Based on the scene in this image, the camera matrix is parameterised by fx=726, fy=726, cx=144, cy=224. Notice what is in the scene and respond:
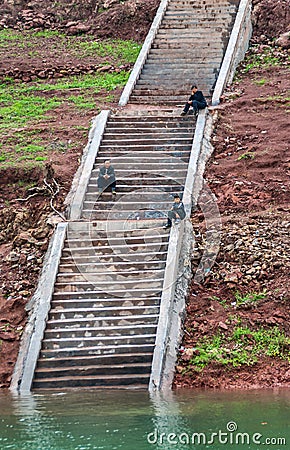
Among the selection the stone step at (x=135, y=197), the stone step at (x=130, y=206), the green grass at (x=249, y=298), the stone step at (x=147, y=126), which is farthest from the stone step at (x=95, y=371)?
the stone step at (x=147, y=126)

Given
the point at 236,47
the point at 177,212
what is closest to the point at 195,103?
the point at 236,47

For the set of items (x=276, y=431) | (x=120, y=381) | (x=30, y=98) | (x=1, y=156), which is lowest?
(x=276, y=431)

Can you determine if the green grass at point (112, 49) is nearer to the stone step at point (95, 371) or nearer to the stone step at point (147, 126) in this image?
the stone step at point (147, 126)

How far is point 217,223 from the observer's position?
46.1ft

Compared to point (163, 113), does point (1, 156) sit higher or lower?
lower

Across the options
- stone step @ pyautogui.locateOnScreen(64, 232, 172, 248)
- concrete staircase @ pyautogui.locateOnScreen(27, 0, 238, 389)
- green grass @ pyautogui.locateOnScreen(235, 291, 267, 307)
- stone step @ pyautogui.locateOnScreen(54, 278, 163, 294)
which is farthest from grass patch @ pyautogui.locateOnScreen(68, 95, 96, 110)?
green grass @ pyautogui.locateOnScreen(235, 291, 267, 307)

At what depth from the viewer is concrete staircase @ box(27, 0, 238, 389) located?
11.5 metres

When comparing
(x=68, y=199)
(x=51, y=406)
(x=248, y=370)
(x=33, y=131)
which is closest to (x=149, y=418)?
(x=51, y=406)

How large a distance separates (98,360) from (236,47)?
1240 centimetres

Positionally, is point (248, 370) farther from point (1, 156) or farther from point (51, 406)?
point (1, 156)

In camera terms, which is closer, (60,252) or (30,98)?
(60,252)

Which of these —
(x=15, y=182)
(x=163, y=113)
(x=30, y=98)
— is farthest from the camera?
(x=30, y=98)

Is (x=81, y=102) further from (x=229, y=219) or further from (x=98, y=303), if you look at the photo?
(x=98, y=303)

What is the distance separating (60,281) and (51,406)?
3.31 m
